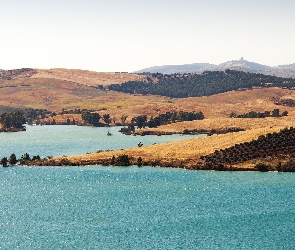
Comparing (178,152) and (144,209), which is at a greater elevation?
(178,152)

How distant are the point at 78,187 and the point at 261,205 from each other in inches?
1377

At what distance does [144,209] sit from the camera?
84.8 m

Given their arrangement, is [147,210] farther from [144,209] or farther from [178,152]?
[178,152]

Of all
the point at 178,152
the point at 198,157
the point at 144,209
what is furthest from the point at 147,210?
the point at 178,152

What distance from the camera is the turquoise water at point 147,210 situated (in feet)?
227

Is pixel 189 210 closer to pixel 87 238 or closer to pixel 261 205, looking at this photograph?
pixel 261 205

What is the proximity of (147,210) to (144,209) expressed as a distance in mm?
871

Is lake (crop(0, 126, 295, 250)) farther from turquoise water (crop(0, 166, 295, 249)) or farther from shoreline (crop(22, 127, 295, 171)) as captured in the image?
shoreline (crop(22, 127, 295, 171))

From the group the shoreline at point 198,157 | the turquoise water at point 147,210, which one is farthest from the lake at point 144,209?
the shoreline at point 198,157

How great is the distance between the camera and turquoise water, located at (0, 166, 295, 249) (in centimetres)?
6906

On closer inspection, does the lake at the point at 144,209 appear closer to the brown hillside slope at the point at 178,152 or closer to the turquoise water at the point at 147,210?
the turquoise water at the point at 147,210

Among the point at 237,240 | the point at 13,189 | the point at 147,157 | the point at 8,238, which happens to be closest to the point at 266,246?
the point at 237,240

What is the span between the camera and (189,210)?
8356cm

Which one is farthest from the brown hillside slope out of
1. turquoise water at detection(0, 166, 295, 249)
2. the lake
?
turquoise water at detection(0, 166, 295, 249)
